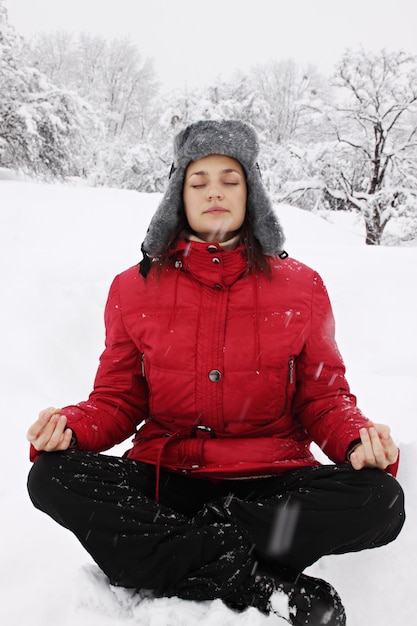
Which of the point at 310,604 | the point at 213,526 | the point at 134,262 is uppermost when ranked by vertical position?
the point at 213,526

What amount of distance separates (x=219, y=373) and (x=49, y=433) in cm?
58

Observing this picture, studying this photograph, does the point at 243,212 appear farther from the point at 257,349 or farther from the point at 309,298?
the point at 257,349

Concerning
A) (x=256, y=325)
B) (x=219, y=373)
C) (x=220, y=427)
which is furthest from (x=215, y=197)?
(x=220, y=427)

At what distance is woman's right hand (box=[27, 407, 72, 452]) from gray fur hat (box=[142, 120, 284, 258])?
2.46 ft

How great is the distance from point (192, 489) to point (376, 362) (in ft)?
6.78

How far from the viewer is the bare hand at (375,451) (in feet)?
4.42

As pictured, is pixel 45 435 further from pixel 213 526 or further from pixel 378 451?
pixel 378 451

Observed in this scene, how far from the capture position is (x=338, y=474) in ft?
4.51

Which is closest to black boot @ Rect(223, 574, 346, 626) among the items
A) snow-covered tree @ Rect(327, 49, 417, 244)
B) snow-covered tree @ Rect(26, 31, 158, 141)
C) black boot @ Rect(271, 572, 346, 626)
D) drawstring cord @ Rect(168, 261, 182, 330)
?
black boot @ Rect(271, 572, 346, 626)

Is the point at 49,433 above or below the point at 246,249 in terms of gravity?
below

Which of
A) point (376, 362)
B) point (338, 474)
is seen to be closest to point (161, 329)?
point (338, 474)

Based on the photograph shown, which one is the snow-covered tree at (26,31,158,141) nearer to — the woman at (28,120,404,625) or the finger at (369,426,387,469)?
the woman at (28,120,404,625)

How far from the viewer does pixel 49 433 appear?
1425 mm

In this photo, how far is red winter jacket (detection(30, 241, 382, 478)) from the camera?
1616mm
